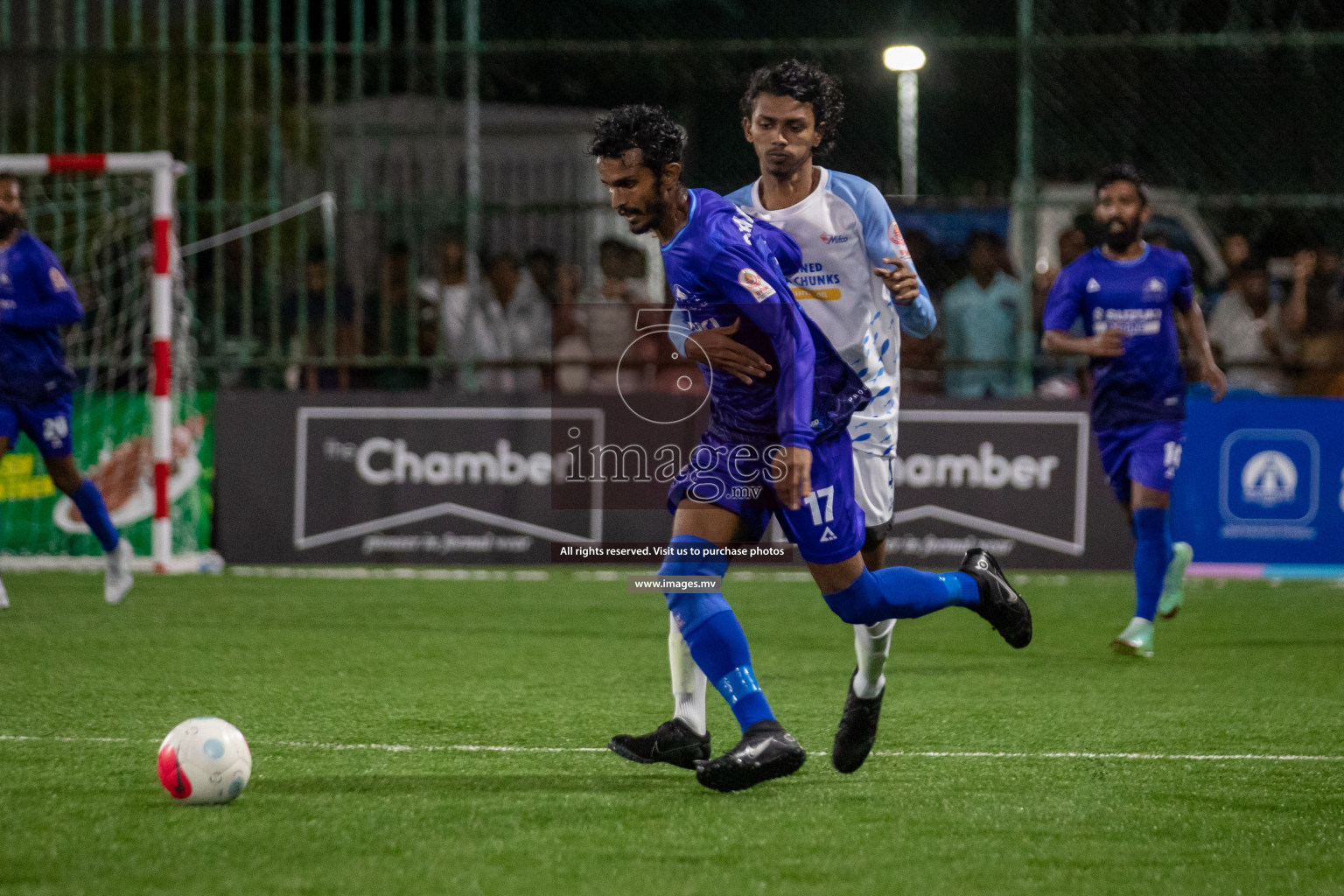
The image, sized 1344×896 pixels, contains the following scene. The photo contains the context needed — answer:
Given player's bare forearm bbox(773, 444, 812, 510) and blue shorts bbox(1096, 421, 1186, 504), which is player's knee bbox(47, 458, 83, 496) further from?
player's bare forearm bbox(773, 444, 812, 510)

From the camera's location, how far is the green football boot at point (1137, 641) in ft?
25.1

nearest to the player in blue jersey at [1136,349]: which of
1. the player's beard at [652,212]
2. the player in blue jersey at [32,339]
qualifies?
the player's beard at [652,212]

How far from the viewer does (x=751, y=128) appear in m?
5.35

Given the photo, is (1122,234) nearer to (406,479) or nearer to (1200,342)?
(1200,342)

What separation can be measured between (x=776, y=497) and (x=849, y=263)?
1168mm

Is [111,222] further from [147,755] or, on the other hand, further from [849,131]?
[147,755]

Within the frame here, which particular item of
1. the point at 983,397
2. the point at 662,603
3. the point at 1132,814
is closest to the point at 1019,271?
the point at 983,397

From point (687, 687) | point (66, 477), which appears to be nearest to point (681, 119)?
point (66, 477)

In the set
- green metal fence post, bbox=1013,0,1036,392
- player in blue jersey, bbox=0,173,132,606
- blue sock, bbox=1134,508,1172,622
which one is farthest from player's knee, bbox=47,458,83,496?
green metal fence post, bbox=1013,0,1036,392

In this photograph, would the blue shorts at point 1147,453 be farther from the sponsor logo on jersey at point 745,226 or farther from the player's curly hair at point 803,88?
the sponsor logo on jersey at point 745,226

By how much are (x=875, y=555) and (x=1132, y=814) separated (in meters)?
1.47

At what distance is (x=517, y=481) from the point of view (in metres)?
11.3

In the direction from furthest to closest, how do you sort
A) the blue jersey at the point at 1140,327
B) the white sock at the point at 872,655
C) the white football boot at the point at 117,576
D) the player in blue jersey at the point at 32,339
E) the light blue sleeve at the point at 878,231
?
the white football boot at the point at 117,576
the player in blue jersey at the point at 32,339
the blue jersey at the point at 1140,327
the light blue sleeve at the point at 878,231
the white sock at the point at 872,655

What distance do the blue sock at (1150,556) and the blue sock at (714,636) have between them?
3.67m
